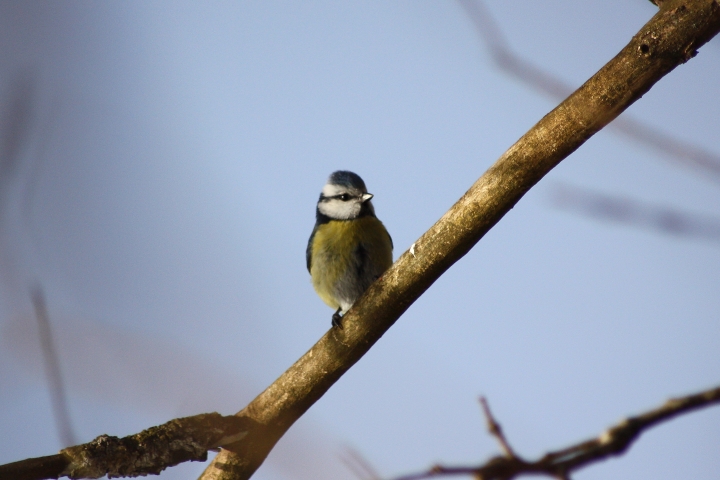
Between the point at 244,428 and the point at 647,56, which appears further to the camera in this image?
the point at 244,428

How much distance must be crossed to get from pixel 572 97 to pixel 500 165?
11.6 inches

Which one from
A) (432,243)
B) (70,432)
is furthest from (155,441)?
(432,243)

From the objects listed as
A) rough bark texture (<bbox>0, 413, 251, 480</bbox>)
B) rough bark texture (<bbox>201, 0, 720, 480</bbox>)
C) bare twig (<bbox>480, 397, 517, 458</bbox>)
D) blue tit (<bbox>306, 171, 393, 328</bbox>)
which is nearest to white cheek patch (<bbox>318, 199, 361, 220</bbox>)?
blue tit (<bbox>306, 171, 393, 328</bbox>)

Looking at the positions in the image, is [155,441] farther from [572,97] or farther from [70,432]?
[572,97]

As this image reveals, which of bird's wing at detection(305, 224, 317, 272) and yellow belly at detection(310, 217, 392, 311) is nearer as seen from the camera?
yellow belly at detection(310, 217, 392, 311)

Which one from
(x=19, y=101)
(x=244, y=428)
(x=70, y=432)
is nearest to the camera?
(x=70, y=432)

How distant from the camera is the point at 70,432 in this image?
1.82m

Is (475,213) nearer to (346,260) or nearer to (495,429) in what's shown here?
(495,429)

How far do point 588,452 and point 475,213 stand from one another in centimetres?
145

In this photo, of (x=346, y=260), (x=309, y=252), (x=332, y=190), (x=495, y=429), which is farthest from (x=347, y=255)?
(x=495, y=429)

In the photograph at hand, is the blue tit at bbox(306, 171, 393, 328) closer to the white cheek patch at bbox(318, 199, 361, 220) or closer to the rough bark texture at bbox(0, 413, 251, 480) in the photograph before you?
the white cheek patch at bbox(318, 199, 361, 220)

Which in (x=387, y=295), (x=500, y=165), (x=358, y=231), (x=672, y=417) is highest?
(x=358, y=231)

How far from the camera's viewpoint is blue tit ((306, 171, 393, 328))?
3777 millimetres

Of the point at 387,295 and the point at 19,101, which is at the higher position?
the point at 19,101
